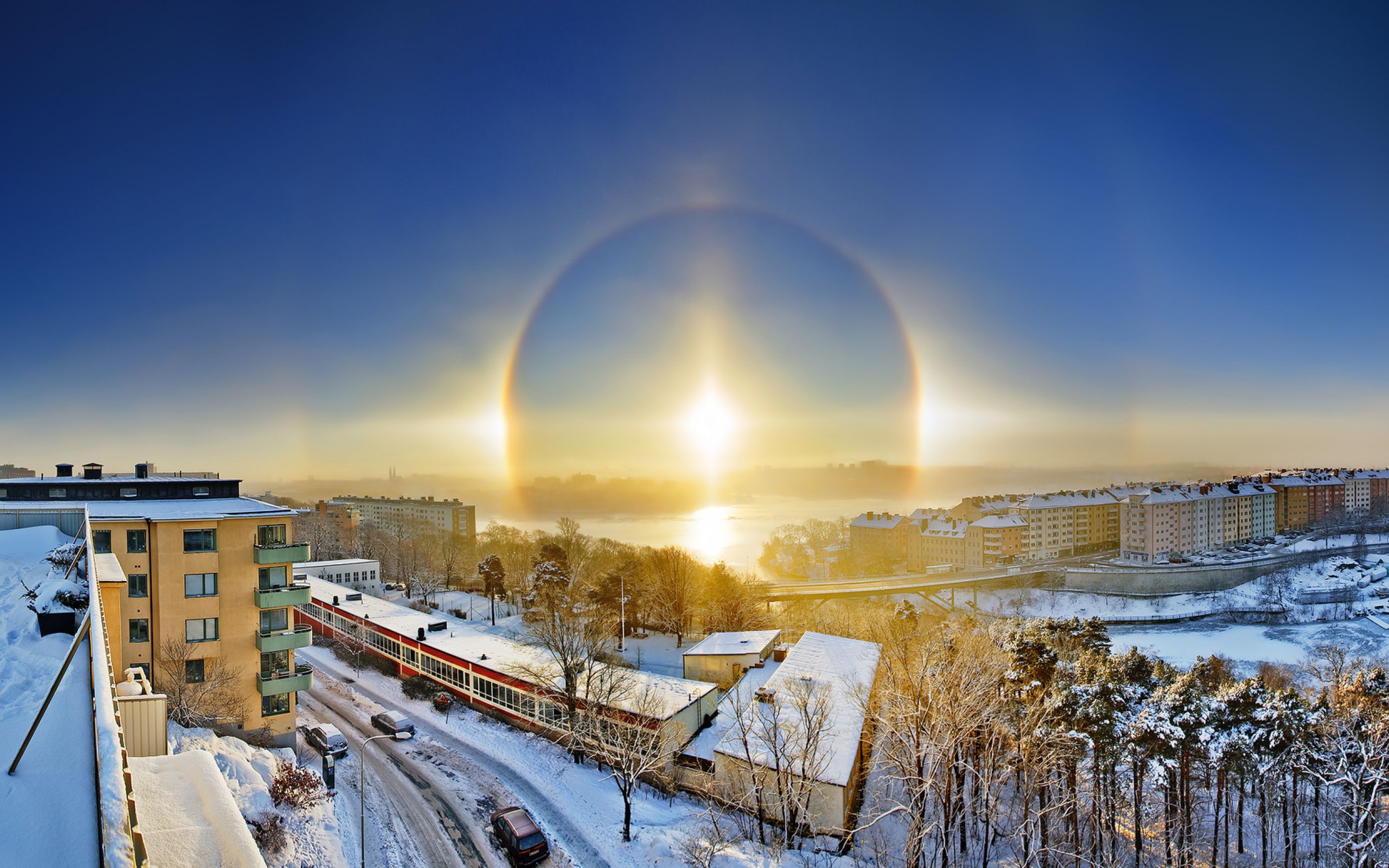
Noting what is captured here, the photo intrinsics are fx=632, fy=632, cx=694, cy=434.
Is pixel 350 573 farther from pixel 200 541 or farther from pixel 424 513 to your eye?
pixel 424 513

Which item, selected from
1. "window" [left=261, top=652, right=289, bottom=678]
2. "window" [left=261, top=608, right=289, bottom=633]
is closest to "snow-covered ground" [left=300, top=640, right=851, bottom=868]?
"window" [left=261, top=652, right=289, bottom=678]

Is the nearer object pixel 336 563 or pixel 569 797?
pixel 569 797

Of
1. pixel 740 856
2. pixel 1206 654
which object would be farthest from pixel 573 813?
pixel 1206 654

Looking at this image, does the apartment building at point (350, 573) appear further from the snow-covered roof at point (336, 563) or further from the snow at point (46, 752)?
the snow at point (46, 752)

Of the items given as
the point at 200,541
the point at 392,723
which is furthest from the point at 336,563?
the point at 200,541

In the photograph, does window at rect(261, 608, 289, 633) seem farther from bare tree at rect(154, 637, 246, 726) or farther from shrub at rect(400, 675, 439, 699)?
shrub at rect(400, 675, 439, 699)

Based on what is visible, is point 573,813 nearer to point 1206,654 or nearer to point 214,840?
point 214,840

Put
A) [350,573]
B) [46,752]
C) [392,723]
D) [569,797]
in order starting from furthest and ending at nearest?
1. [350,573]
2. [392,723]
3. [569,797]
4. [46,752]
